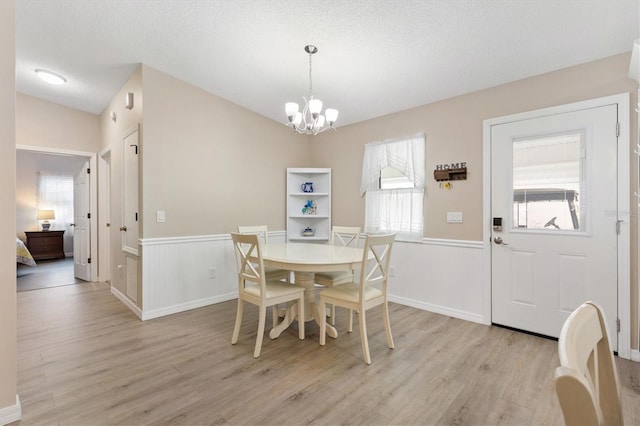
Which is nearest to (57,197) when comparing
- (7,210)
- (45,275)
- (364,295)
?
(45,275)

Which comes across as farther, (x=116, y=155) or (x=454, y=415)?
(x=116, y=155)

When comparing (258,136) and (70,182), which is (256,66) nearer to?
(258,136)

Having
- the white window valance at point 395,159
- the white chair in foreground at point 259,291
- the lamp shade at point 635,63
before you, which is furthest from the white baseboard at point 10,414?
the lamp shade at point 635,63

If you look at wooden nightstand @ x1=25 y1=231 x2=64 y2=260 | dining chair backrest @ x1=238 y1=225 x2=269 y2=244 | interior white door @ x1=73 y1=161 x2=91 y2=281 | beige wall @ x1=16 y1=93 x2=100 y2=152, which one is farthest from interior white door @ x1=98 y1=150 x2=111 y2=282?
wooden nightstand @ x1=25 y1=231 x2=64 y2=260

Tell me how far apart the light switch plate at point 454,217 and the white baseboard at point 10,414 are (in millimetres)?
3644

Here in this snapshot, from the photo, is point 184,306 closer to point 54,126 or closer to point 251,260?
point 251,260

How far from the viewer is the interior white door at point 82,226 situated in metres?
4.90

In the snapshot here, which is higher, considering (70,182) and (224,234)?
(70,182)

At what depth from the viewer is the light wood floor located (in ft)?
5.72

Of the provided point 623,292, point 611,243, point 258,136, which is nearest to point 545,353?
point 623,292

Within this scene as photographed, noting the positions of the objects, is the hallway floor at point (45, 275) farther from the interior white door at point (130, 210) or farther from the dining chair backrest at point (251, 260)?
the dining chair backrest at point (251, 260)

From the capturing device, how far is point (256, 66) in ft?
10.3

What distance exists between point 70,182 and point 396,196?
8.01 m

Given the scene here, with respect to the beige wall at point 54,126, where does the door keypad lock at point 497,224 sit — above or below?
below
